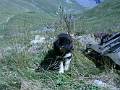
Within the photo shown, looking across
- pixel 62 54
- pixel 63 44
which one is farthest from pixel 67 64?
pixel 63 44

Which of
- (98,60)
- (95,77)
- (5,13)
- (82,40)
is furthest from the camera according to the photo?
(5,13)

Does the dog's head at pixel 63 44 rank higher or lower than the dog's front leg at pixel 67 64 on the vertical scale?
higher

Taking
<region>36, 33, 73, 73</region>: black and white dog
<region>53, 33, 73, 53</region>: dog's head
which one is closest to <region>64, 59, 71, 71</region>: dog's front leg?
<region>36, 33, 73, 73</region>: black and white dog

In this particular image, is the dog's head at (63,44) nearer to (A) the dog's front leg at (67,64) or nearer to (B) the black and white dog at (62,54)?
(B) the black and white dog at (62,54)

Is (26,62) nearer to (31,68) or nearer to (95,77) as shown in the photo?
(31,68)

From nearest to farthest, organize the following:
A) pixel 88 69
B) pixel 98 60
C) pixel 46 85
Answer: pixel 46 85 → pixel 88 69 → pixel 98 60

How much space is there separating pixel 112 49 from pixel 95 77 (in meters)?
1.13

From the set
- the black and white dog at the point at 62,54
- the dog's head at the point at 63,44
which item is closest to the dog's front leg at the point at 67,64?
A: the black and white dog at the point at 62,54

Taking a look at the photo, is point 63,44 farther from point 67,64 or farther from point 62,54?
point 67,64

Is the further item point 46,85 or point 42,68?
point 42,68

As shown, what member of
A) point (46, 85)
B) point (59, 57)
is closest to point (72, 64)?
point (59, 57)

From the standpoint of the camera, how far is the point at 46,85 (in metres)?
7.59

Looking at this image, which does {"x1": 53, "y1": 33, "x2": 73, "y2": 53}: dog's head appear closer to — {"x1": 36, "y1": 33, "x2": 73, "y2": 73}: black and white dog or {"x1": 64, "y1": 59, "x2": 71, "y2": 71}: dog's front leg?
{"x1": 36, "y1": 33, "x2": 73, "y2": 73}: black and white dog

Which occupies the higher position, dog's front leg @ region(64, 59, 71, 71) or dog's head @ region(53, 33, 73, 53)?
dog's head @ region(53, 33, 73, 53)
